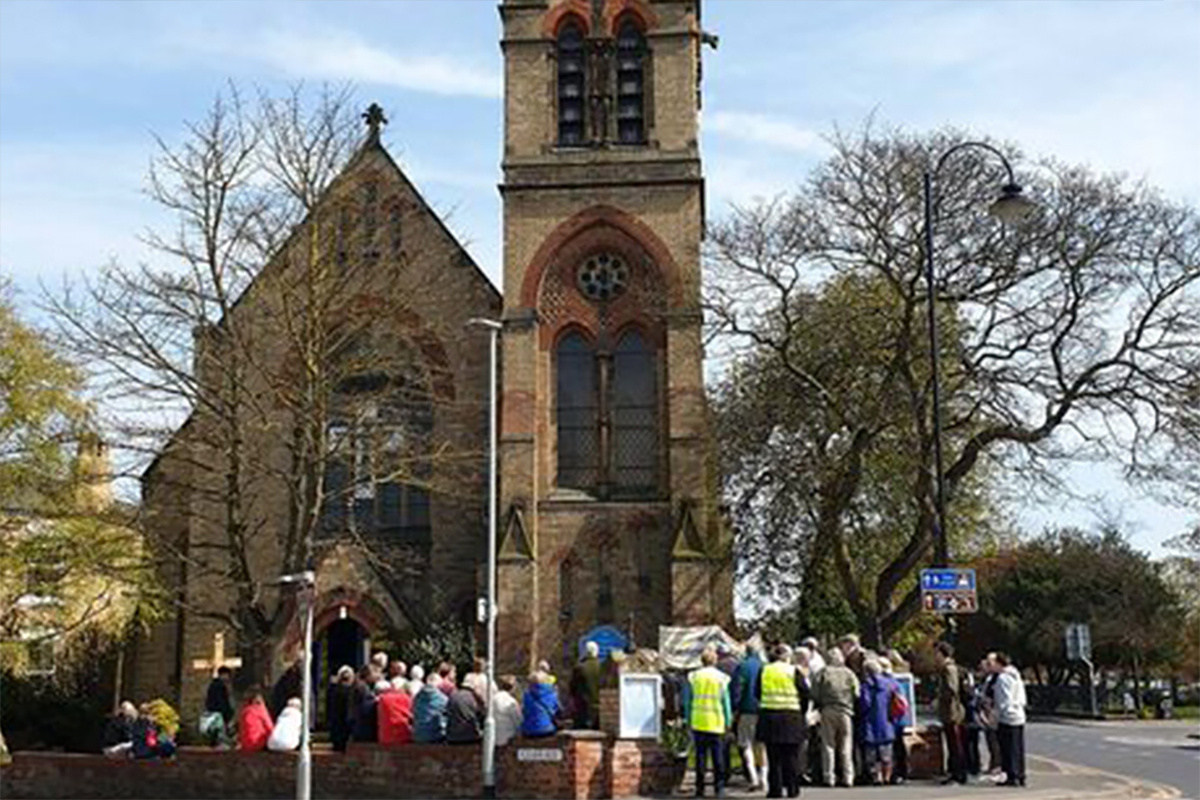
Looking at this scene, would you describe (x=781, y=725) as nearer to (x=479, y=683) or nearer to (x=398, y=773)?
(x=479, y=683)

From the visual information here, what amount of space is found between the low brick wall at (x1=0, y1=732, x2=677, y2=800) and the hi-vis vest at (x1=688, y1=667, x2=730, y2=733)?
1382 mm

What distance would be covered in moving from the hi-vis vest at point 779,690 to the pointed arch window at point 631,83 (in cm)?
2131

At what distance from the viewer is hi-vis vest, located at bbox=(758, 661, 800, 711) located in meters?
16.2

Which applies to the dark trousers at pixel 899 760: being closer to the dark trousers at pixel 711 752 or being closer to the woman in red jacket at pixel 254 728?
the dark trousers at pixel 711 752

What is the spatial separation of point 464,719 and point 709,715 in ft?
11.5

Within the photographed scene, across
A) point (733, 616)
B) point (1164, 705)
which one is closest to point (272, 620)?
point (733, 616)

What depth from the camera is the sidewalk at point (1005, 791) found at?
53.5 feet

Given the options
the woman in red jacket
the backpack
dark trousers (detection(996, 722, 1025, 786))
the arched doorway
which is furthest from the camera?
the arched doorway

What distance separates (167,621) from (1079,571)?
40.6m

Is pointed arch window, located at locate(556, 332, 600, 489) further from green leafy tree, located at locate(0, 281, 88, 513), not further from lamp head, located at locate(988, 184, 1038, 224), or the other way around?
lamp head, located at locate(988, 184, 1038, 224)

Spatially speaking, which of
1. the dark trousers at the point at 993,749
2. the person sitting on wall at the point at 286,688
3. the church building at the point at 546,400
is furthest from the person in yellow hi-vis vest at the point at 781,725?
the church building at the point at 546,400

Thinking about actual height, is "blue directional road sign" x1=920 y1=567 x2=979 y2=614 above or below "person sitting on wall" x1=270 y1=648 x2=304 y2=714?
above

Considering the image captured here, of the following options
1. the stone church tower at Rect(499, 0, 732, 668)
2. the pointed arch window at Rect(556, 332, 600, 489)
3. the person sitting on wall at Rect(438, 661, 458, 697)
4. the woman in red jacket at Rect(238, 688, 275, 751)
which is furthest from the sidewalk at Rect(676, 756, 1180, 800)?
the pointed arch window at Rect(556, 332, 600, 489)

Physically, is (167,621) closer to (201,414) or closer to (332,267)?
(201,414)
